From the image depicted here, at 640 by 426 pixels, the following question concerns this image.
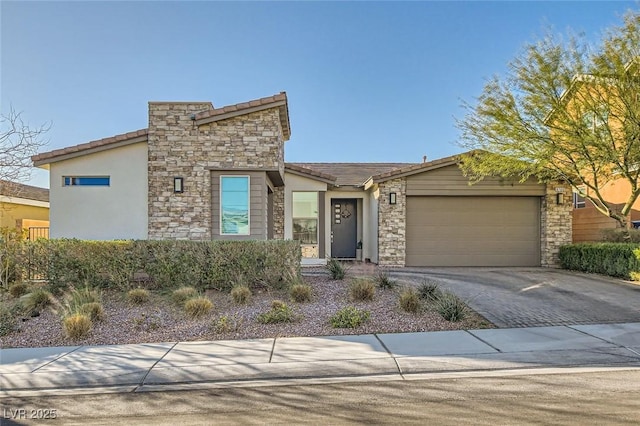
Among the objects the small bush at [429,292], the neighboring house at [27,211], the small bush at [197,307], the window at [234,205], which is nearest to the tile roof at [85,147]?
the window at [234,205]

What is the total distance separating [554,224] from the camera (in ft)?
46.3

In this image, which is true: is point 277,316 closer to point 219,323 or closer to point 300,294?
point 219,323

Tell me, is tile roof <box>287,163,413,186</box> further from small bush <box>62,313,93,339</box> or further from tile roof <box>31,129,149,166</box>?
small bush <box>62,313,93,339</box>

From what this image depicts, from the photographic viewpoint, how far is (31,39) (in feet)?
33.2

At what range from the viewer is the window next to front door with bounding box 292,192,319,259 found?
570 inches

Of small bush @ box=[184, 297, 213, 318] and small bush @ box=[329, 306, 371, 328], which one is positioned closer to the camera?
small bush @ box=[329, 306, 371, 328]

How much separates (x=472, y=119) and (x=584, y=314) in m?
6.93

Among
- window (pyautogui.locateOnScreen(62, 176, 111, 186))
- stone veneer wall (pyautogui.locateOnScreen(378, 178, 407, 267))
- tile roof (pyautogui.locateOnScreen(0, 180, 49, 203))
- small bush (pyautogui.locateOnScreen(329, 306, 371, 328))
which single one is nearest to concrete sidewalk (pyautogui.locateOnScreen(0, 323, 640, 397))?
small bush (pyautogui.locateOnScreen(329, 306, 371, 328))

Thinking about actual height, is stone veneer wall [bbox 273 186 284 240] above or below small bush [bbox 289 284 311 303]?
above

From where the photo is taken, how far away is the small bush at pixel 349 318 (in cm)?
730

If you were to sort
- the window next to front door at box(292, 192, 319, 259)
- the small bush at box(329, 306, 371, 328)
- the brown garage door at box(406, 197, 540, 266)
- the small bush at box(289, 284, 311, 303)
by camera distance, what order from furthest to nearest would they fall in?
the window next to front door at box(292, 192, 319, 259)
the brown garage door at box(406, 197, 540, 266)
the small bush at box(289, 284, 311, 303)
the small bush at box(329, 306, 371, 328)

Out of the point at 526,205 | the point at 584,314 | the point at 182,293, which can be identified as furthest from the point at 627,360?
the point at 526,205

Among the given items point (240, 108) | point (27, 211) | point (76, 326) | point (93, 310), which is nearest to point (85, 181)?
point (240, 108)

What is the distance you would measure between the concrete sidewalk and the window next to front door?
7.73 m
